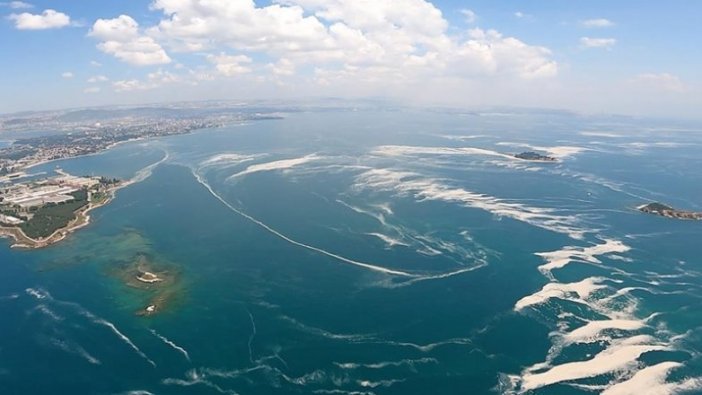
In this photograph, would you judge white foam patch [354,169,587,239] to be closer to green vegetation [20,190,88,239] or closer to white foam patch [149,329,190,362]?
green vegetation [20,190,88,239]

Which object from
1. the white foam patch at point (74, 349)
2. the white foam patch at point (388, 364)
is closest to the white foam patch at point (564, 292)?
the white foam patch at point (388, 364)

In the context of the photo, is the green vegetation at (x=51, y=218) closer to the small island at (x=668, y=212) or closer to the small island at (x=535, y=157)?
the small island at (x=668, y=212)

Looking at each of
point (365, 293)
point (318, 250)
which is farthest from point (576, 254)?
point (318, 250)

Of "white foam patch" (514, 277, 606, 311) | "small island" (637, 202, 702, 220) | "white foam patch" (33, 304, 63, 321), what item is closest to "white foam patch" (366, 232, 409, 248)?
Answer: "white foam patch" (514, 277, 606, 311)

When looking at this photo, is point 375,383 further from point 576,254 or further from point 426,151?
point 426,151

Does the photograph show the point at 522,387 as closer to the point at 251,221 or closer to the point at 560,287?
the point at 560,287
